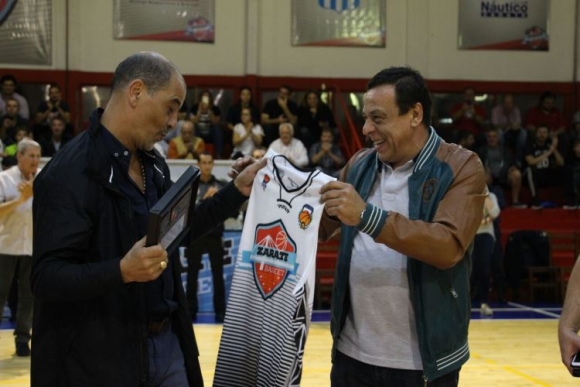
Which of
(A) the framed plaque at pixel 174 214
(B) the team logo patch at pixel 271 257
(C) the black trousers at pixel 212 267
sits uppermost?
(A) the framed plaque at pixel 174 214

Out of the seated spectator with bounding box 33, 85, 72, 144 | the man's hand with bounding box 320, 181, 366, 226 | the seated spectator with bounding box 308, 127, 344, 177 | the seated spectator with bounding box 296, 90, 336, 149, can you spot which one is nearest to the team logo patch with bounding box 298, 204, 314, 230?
the man's hand with bounding box 320, 181, 366, 226

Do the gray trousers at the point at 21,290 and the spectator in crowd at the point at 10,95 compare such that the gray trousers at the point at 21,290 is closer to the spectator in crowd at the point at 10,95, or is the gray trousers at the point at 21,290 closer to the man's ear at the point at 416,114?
the man's ear at the point at 416,114

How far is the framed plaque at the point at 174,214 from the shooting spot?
9.35 feet

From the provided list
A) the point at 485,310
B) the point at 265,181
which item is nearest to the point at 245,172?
the point at 265,181

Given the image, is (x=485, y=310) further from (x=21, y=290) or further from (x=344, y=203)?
(x=344, y=203)

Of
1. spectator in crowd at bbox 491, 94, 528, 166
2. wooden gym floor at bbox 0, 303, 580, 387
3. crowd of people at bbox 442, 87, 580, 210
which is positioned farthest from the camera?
spectator in crowd at bbox 491, 94, 528, 166

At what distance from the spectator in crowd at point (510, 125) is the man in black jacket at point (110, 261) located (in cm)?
1371

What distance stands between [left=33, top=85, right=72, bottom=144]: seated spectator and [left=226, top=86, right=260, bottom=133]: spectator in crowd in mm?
2762

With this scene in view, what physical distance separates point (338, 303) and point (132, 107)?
1166 millimetres

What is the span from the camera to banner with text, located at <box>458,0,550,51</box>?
18.0 metres

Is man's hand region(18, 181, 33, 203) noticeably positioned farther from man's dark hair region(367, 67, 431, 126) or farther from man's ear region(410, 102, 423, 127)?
man's ear region(410, 102, 423, 127)

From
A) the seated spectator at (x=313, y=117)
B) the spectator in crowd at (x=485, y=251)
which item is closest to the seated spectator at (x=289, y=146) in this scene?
the seated spectator at (x=313, y=117)

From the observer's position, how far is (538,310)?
41.2ft

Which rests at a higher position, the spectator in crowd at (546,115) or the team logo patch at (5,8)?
the team logo patch at (5,8)
